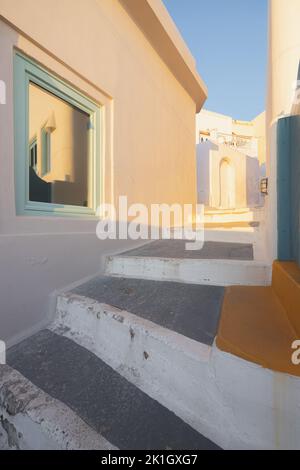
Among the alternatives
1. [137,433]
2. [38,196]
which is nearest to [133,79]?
[38,196]

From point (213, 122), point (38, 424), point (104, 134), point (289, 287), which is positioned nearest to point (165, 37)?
point (104, 134)

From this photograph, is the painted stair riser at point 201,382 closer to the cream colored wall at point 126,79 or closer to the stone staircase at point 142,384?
the stone staircase at point 142,384

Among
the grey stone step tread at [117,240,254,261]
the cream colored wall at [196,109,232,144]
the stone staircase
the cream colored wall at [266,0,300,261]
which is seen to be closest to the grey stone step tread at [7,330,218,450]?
the stone staircase

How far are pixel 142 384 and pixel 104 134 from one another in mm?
2372

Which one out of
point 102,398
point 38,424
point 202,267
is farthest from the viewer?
point 202,267

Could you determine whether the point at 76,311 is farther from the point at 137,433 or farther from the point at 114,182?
the point at 114,182

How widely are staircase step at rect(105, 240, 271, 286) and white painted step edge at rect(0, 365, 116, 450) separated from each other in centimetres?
123

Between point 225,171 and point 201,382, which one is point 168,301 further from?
point 225,171

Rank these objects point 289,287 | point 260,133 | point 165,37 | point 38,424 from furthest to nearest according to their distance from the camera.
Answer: point 260,133
point 165,37
point 289,287
point 38,424

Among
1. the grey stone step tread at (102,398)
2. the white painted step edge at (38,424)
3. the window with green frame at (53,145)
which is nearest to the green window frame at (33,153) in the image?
the window with green frame at (53,145)

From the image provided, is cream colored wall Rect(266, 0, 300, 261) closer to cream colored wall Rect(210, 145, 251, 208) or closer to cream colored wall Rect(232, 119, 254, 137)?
cream colored wall Rect(210, 145, 251, 208)

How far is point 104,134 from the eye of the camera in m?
2.65

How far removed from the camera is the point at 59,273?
6.66 ft

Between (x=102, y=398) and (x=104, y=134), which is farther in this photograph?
(x=104, y=134)
